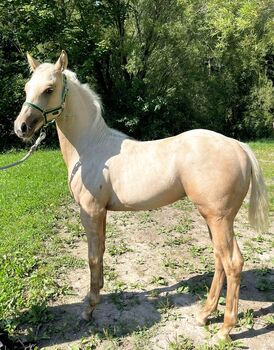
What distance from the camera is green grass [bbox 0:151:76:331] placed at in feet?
10.9

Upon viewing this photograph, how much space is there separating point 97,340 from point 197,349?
0.81 metres

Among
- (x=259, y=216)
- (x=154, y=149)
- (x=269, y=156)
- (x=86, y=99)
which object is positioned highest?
(x=86, y=99)

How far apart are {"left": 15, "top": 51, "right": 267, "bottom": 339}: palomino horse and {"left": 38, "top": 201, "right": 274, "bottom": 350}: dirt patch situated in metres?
0.18

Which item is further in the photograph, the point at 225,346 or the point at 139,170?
the point at 139,170

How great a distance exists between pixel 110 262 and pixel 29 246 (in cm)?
113

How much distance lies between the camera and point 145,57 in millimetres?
16375

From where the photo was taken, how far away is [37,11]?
1412 cm

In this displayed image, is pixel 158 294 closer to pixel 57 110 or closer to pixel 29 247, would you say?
pixel 29 247

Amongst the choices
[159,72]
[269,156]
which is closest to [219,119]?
[159,72]

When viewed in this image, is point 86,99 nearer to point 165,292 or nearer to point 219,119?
point 165,292

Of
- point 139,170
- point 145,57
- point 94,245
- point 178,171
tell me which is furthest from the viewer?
point 145,57

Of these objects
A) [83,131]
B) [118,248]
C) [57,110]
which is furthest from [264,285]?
[57,110]

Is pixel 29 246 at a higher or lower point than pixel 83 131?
lower

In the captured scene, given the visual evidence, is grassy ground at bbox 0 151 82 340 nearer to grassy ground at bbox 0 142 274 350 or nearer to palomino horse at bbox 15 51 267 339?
grassy ground at bbox 0 142 274 350
